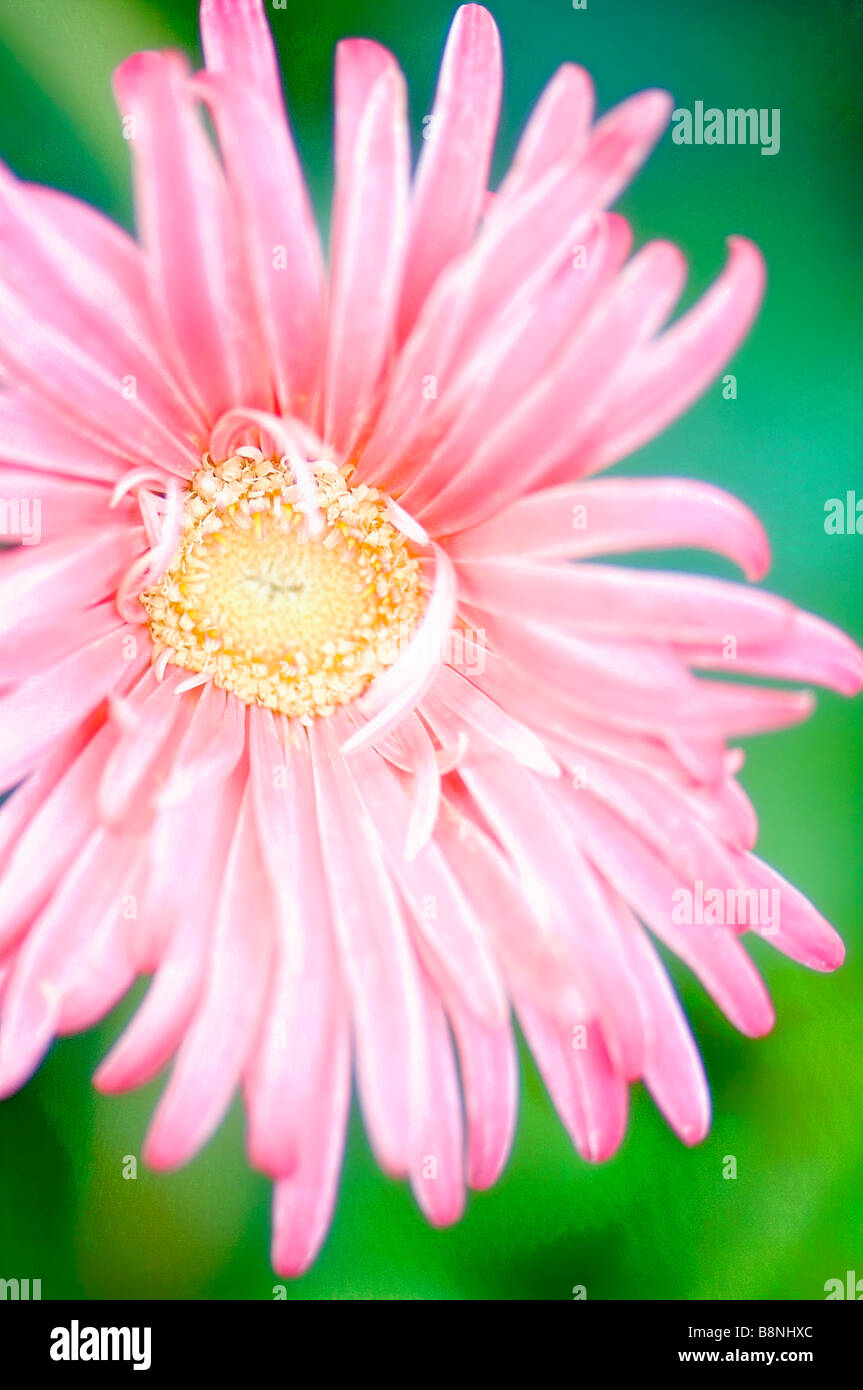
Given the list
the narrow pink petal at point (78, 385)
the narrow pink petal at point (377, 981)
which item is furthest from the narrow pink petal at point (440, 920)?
the narrow pink petal at point (78, 385)

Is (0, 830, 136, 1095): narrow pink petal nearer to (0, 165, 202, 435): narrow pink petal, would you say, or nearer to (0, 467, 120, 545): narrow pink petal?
(0, 467, 120, 545): narrow pink petal

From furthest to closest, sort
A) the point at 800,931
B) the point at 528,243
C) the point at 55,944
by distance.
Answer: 1. the point at 800,931
2. the point at 55,944
3. the point at 528,243

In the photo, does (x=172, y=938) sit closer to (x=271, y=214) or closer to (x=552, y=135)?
(x=271, y=214)

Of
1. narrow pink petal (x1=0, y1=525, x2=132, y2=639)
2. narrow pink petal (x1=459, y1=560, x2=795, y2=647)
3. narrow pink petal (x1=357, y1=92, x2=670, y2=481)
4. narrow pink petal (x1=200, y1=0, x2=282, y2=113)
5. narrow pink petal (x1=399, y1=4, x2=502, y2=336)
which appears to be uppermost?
narrow pink petal (x1=200, y1=0, x2=282, y2=113)

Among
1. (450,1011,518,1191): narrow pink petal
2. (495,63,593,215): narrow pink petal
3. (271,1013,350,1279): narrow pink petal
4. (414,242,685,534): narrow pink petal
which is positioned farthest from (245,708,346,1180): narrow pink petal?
(495,63,593,215): narrow pink petal

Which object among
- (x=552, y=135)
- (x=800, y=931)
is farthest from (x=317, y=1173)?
(x=552, y=135)

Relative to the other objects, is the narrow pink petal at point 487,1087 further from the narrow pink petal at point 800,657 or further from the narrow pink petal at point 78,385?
the narrow pink petal at point 78,385

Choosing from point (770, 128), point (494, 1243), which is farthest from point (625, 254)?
point (494, 1243)

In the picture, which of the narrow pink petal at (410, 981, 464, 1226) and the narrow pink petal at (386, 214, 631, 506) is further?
the narrow pink petal at (410, 981, 464, 1226)
